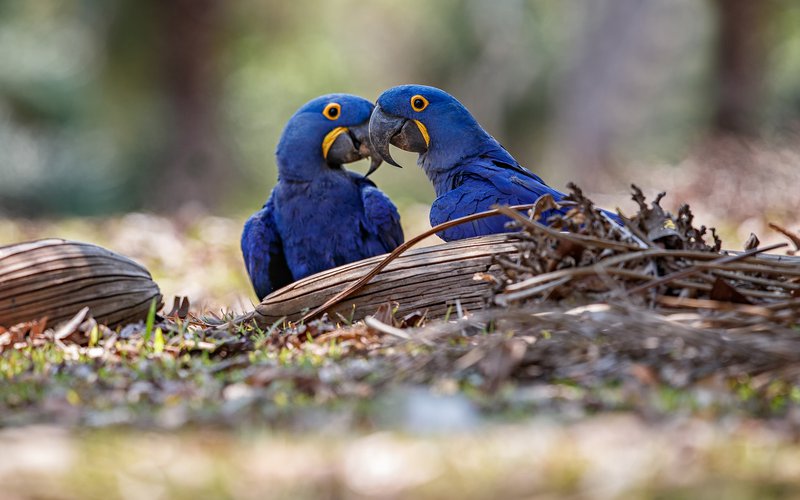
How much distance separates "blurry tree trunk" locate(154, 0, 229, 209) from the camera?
13500 mm

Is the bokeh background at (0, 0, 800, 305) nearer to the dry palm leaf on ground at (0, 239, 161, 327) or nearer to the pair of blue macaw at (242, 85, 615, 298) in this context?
the pair of blue macaw at (242, 85, 615, 298)

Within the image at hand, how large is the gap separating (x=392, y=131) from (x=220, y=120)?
397 inches

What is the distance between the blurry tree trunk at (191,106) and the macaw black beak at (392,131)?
9.12m

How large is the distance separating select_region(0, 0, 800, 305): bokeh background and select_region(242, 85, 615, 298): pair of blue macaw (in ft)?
4.39

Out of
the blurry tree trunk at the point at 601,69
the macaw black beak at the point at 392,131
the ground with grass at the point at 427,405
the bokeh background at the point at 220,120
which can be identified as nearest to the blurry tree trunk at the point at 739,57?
the bokeh background at the point at 220,120

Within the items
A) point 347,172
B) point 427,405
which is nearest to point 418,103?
point 347,172

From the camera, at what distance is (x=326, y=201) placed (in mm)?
4883

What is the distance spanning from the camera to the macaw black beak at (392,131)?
4676 mm

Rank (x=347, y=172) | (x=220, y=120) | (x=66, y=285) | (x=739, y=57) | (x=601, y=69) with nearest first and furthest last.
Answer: (x=66, y=285) → (x=347, y=172) → (x=739, y=57) → (x=220, y=120) → (x=601, y=69)

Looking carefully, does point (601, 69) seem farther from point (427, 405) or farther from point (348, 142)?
point (427, 405)

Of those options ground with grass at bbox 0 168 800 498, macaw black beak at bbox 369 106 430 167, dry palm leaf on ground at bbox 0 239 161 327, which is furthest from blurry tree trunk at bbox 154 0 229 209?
ground with grass at bbox 0 168 800 498

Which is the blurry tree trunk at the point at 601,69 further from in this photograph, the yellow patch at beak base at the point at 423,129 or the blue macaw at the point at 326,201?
the yellow patch at beak base at the point at 423,129

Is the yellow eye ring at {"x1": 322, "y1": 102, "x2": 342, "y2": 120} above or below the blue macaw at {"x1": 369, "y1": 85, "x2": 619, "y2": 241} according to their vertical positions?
above

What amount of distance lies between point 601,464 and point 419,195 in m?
28.7
